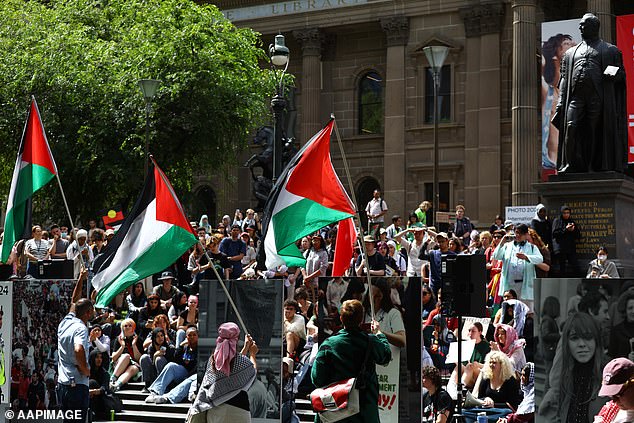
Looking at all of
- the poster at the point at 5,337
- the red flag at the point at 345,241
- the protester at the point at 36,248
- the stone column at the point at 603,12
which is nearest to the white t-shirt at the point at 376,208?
the protester at the point at 36,248

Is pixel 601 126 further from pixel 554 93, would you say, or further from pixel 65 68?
pixel 65 68

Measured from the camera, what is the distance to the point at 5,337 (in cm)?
1248

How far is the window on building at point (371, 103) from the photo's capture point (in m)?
43.2

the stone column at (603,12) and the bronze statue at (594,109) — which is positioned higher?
the stone column at (603,12)

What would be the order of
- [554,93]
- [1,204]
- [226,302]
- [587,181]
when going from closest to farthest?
[226,302] → [587,181] → [554,93] → [1,204]

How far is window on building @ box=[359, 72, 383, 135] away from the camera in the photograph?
43.2 m

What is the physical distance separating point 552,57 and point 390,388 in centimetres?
1986

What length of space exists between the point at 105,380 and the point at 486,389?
19.5 feet

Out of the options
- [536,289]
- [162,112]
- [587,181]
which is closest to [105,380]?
[587,181]

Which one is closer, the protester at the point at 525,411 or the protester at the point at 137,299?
the protester at the point at 525,411

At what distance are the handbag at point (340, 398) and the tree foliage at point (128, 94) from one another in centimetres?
2647

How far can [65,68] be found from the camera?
35.3m

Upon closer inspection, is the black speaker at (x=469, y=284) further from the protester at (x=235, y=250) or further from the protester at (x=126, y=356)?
the protester at (x=235, y=250)

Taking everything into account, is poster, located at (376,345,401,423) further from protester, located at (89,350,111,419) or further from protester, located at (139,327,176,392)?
protester, located at (139,327,176,392)
